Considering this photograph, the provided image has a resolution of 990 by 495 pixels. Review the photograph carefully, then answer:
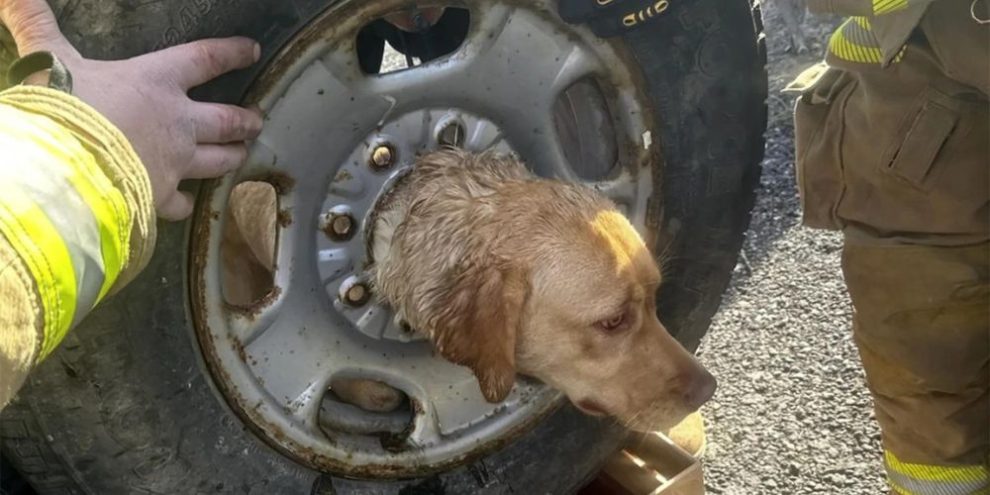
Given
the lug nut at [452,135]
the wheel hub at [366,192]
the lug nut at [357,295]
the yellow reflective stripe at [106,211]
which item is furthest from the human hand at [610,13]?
the yellow reflective stripe at [106,211]

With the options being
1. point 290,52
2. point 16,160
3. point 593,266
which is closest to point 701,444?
point 593,266

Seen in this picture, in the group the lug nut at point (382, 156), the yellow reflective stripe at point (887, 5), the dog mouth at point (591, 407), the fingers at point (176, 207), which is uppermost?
the yellow reflective stripe at point (887, 5)

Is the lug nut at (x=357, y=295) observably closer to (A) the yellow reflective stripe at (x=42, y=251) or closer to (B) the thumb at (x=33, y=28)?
(B) the thumb at (x=33, y=28)

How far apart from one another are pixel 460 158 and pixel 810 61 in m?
3.42

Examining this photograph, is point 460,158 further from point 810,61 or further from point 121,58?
point 810,61

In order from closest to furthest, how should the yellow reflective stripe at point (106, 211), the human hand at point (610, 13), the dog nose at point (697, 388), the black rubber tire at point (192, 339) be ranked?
1. the yellow reflective stripe at point (106, 211)
2. the black rubber tire at point (192, 339)
3. the human hand at point (610, 13)
4. the dog nose at point (697, 388)

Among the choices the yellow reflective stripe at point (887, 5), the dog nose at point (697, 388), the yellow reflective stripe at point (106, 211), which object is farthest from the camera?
the dog nose at point (697, 388)

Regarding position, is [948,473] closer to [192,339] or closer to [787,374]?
[787,374]

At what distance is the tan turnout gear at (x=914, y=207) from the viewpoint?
2510mm

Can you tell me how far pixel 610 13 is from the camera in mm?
2506

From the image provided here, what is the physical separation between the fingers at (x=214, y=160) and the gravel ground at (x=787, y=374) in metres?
2.02

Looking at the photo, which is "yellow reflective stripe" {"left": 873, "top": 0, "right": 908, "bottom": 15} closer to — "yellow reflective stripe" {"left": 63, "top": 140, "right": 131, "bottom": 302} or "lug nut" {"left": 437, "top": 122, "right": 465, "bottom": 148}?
"lug nut" {"left": 437, "top": 122, "right": 465, "bottom": 148}

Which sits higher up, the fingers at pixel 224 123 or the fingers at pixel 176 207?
the fingers at pixel 224 123

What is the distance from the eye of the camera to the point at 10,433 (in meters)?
2.26
